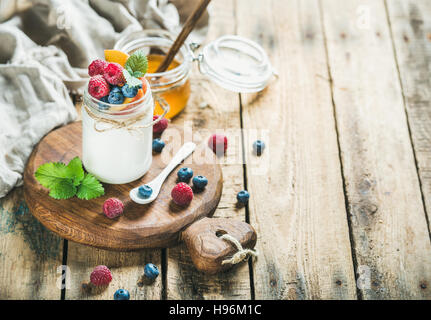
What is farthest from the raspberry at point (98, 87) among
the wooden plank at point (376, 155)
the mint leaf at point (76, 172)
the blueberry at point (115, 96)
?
the wooden plank at point (376, 155)

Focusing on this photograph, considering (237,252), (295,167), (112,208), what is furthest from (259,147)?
(112,208)

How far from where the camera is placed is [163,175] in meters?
1.47

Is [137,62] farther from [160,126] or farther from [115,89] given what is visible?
[160,126]

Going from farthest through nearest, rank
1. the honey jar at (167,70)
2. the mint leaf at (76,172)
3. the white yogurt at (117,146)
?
the honey jar at (167,70) → the mint leaf at (76,172) → the white yogurt at (117,146)

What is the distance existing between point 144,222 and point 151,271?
123mm

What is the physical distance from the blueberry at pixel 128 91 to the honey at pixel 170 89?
364 mm

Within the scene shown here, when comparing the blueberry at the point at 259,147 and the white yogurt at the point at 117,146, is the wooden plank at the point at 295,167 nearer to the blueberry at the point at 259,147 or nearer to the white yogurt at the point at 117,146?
the blueberry at the point at 259,147

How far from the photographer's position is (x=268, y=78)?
5.93 ft

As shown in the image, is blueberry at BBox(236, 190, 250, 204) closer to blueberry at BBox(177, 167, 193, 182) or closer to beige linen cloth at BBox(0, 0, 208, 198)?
blueberry at BBox(177, 167, 193, 182)

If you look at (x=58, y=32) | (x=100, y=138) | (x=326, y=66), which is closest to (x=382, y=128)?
(x=326, y=66)

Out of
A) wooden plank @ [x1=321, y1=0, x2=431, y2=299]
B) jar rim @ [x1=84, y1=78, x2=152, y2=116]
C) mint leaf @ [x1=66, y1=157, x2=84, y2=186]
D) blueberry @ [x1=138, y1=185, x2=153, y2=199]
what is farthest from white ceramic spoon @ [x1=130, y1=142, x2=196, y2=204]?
wooden plank @ [x1=321, y1=0, x2=431, y2=299]

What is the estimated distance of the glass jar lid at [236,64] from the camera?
1.79m
